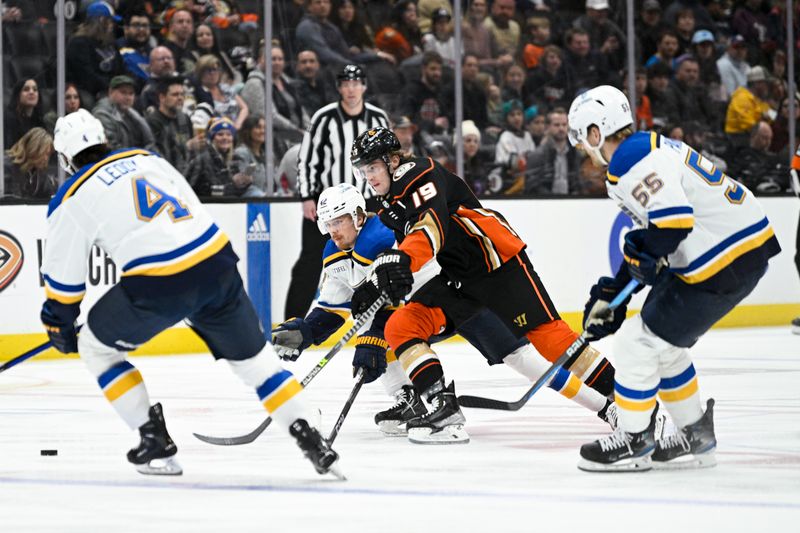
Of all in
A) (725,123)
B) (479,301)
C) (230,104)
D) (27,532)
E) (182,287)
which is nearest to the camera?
(27,532)

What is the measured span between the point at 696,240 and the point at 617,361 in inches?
16.2

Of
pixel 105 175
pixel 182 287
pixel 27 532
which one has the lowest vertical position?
pixel 27 532

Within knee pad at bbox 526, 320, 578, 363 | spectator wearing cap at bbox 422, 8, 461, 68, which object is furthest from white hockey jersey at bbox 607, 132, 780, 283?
spectator wearing cap at bbox 422, 8, 461, 68

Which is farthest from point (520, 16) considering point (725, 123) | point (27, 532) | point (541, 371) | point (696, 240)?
point (27, 532)

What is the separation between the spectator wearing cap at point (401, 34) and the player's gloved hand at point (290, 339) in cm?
514

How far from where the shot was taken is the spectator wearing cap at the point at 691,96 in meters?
11.1

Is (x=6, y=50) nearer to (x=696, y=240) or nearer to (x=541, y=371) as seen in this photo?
(x=541, y=371)

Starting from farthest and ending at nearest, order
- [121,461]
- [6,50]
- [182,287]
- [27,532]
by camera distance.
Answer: [6,50] < [121,461] < [182,287] < [27,532]

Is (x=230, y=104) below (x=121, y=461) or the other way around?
the other way around

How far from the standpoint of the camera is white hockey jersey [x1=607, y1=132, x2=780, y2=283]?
4.07m

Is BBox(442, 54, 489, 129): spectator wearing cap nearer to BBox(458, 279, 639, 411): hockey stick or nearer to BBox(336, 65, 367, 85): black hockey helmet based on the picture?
BBox(336, 65, 367, 85): black hockey helmet

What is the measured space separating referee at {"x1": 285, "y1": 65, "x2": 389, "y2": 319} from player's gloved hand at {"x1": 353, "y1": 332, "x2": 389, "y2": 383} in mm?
4013

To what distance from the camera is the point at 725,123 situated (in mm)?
11180

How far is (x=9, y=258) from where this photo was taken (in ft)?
27.4
